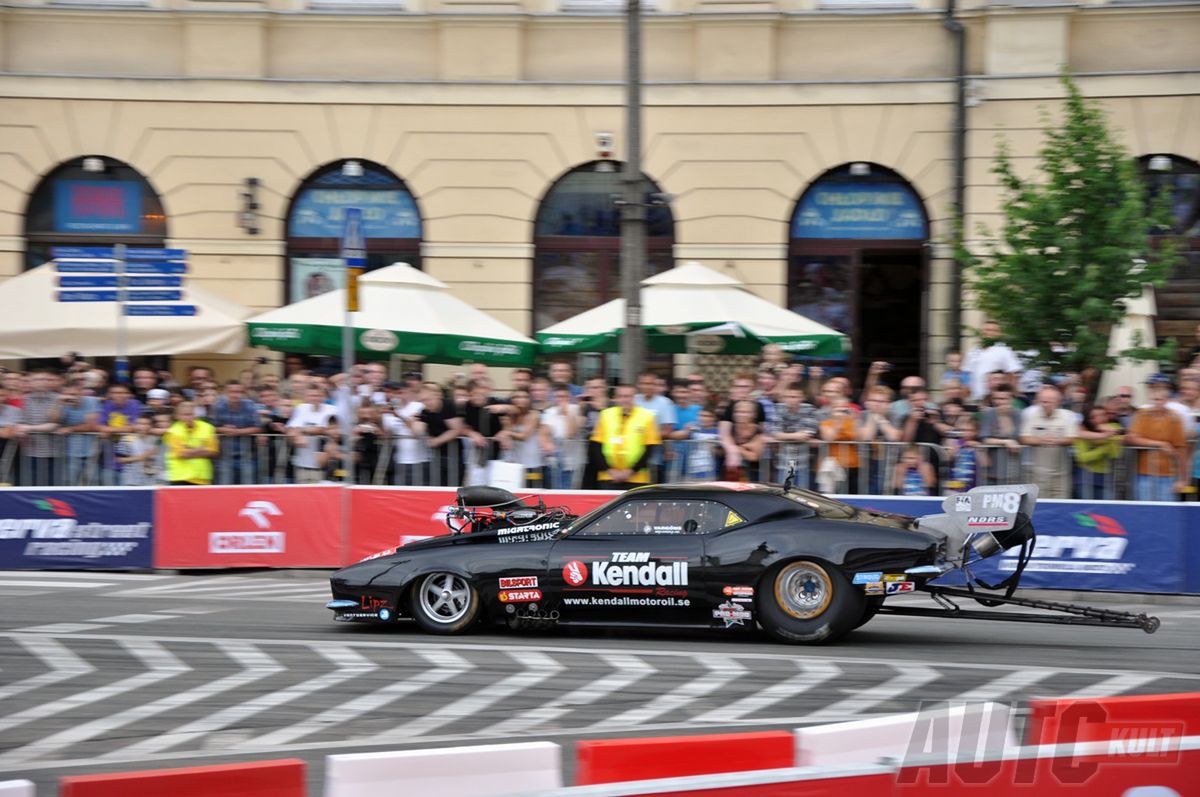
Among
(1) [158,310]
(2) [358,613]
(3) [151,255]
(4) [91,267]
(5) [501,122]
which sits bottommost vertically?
(2) [358,613]

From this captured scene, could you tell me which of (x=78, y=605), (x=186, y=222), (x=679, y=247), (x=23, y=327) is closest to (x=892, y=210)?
(x=679, y=247)

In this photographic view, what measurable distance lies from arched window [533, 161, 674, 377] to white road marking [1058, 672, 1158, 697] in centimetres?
1344

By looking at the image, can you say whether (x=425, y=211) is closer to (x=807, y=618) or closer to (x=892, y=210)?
(x=892, y=210)

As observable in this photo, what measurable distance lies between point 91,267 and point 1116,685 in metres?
12.2

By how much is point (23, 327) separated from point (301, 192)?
16.8 feet

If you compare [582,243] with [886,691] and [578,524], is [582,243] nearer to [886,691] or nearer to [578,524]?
[578,524]

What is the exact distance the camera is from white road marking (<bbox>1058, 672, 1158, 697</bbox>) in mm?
8289

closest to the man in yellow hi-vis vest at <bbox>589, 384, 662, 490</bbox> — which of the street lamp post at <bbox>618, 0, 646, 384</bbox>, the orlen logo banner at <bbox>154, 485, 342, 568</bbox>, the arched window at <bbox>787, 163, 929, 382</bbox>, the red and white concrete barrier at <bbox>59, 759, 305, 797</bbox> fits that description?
the street lamp post at <bbox>618, 0, 646, 384</bbox>

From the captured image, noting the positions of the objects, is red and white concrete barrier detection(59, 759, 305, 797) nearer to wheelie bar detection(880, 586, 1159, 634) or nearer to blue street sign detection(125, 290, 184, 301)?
wheelie bar detection(880, 586, 1159, 634)

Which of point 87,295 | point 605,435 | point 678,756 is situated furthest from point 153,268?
point 678,756

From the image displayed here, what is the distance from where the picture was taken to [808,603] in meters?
9.98

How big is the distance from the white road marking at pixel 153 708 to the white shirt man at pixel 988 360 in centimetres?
1038

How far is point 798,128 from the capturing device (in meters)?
21.2

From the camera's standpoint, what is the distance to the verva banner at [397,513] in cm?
1436
